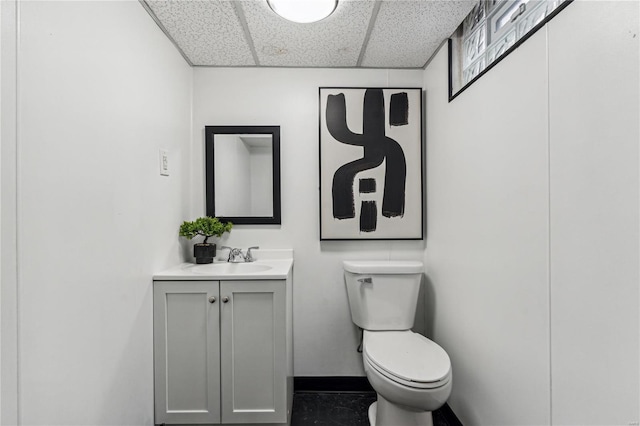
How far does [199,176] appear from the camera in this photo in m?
1.83

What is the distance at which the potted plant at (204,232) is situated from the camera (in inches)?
64.1

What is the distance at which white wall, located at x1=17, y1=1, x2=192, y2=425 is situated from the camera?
76cm

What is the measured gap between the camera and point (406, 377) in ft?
3.85

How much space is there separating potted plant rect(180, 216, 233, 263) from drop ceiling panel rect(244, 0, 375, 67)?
1.03 meters

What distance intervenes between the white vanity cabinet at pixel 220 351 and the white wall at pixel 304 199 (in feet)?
1.65

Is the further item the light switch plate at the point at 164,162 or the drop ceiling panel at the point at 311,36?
the light switch plate at the point at 164,162

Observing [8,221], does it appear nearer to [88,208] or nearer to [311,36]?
[88,208]

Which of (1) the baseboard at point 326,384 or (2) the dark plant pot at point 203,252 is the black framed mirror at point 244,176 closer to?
(2) the dark plant pot at point 203,252

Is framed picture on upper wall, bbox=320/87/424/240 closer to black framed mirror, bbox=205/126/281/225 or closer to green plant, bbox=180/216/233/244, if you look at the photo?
black framed mirror, bbox=205/126/281/225

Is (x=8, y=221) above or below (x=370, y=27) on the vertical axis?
below

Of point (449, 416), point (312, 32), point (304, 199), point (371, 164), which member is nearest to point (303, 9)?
point (312, 32)

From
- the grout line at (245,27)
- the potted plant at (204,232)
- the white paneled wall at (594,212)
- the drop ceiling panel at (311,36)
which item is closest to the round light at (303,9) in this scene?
the drop ceiling panel at (311,36)

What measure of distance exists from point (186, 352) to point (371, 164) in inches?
56.2

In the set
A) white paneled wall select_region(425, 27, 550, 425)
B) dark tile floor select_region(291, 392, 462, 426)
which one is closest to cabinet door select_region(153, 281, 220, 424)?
dark tile floor select_region(291, 392, 462, 426)
